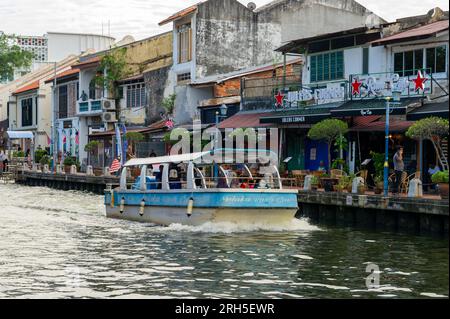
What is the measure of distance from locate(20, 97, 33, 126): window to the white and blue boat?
45.6 m

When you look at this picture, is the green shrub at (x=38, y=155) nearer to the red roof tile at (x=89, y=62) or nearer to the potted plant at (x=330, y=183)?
the red roof tile at (x=89, y=62)

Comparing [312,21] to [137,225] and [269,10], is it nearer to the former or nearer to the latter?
[269,10]

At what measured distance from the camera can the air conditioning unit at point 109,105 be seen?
52.7m

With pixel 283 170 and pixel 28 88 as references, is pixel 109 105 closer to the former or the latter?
pixel 28 88

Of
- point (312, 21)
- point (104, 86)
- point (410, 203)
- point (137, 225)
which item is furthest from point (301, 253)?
point (104, 86)

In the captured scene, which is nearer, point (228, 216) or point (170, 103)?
point (228, 216)

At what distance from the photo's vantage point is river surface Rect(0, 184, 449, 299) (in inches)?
525

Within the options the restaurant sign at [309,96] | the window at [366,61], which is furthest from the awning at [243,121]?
the window at [366,61]

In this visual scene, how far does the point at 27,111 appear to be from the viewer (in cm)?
6950

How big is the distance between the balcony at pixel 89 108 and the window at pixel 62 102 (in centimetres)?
492

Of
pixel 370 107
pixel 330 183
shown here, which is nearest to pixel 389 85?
pixel 370 107

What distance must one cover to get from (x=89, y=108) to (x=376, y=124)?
97.9ft
